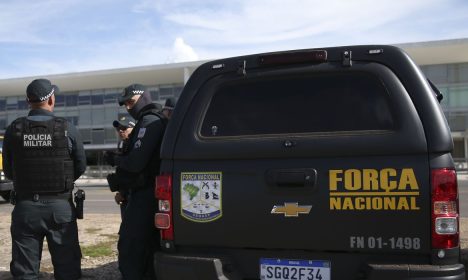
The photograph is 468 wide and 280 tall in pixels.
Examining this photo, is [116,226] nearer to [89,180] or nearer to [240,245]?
[240,245]

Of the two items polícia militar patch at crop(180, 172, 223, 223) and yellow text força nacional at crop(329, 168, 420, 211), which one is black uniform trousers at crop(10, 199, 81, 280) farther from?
yellow text força nacional at crop(329, 168, 420, 211)

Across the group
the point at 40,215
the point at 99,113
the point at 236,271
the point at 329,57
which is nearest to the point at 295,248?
the point at 236,271

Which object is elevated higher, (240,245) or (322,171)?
(322,171)

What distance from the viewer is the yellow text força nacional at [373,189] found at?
105 inches

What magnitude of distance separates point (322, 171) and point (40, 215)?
7.78 feet

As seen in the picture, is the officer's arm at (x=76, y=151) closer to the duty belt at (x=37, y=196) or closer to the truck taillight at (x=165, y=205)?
the duty belt at (x=37, y=196)

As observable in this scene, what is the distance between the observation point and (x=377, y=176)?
272cm

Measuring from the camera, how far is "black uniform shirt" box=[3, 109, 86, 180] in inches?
159

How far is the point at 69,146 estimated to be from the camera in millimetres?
4066

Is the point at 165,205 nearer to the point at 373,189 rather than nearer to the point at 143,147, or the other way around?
the point at 143,147

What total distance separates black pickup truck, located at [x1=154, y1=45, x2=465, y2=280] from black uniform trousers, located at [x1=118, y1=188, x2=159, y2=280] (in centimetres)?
70

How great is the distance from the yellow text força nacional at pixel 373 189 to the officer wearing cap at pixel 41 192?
229 centimetres

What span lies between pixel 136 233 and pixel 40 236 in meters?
0.85

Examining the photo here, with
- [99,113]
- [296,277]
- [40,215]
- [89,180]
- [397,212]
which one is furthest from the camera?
[99,113]
